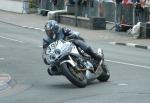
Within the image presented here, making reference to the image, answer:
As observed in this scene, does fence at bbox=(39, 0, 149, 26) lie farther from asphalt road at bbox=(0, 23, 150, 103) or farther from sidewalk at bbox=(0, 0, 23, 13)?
asphalt road at bbox=(0, 23, 150, 103)

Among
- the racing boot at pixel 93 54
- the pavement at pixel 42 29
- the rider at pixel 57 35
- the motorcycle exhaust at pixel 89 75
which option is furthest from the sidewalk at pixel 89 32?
the rider at pixel 57 35

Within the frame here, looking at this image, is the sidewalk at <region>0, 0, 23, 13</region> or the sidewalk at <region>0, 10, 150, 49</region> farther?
the sidewalk at <region>0, 0, 23, 13</region>

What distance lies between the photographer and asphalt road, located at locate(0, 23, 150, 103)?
11766mm

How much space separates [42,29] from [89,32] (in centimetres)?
318

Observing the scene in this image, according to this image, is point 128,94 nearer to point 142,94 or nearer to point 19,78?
point 142,94

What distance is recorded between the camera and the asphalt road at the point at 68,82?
38.6 ft

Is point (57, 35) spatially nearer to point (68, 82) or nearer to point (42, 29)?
point (68, 82)

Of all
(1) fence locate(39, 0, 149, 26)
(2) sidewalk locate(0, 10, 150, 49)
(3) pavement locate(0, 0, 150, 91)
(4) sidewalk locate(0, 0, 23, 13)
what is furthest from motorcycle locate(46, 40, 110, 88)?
(4) sidewalk locate(0, 0, 23, 13)

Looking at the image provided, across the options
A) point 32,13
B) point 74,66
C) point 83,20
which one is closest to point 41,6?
point 32,13

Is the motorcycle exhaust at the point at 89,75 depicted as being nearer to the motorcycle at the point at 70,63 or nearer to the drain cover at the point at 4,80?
the motorcycle at the point at 70,63

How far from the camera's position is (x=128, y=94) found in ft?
39.0

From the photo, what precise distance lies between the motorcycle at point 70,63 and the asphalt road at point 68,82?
0.77ft

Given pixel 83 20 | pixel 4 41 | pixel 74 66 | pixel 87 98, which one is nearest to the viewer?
pixel 87 98

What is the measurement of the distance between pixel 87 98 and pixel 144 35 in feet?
49.0
